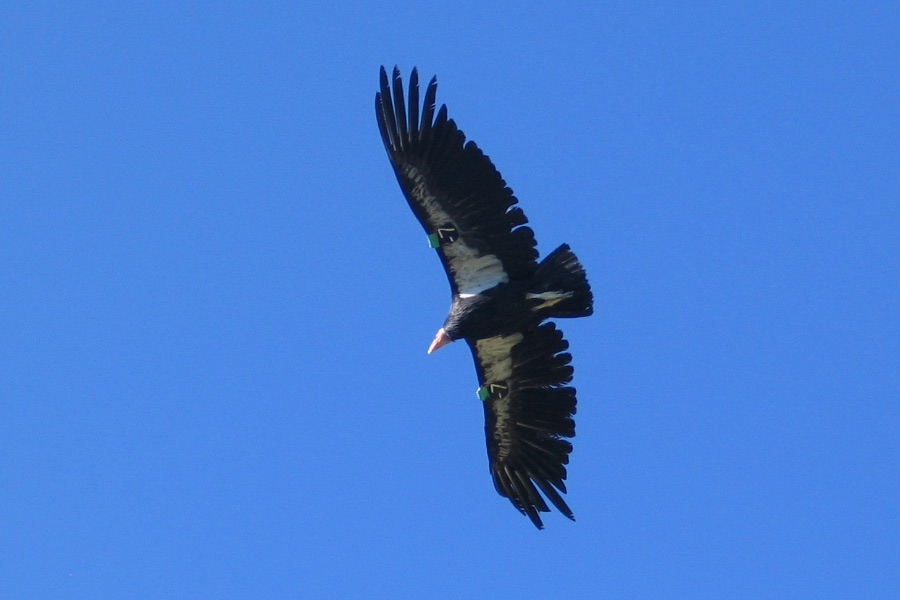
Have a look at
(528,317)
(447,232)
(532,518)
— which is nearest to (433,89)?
(447,232)

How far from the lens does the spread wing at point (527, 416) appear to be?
17047 mm

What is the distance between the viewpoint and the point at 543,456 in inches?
678

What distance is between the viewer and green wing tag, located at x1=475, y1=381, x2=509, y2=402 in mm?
17297

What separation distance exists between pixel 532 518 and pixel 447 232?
3722 millimetres

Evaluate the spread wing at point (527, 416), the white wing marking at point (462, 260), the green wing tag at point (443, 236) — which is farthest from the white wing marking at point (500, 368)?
the green wing tag at point (443, 236)

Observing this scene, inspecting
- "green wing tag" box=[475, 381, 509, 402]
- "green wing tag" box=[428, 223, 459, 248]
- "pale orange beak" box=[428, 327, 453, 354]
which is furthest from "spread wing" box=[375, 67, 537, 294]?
"green wing tag" box=[475, 381, 509, 402]

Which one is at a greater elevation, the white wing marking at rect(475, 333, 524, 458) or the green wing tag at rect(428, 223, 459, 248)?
the green wing tag at rect(428, 223, 459, 248)

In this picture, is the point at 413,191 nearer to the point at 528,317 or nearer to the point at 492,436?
the point at 528,317

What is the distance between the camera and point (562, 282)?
16.0 m

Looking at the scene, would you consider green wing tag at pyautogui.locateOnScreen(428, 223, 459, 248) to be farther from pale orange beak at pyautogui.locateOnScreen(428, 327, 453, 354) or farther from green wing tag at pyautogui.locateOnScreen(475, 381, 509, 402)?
green wing tag at pyautogui.locateOnScreen(475, 381, 509, 402)

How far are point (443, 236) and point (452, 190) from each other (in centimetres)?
61

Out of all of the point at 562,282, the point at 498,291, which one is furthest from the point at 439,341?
the point at 562,282

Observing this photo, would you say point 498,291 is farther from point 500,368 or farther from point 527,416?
point 527,416

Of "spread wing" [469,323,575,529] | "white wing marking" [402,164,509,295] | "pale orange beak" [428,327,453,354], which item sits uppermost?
"white wing marking" [402,164,509,295]
